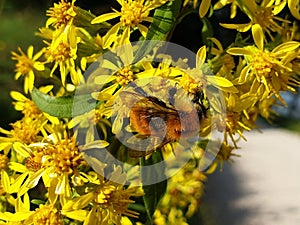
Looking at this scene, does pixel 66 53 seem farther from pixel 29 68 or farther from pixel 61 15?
pixel 29 68

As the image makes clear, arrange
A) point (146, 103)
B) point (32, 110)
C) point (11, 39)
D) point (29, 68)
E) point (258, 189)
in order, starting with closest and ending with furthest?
point (146, 103) < point (32, 110) < point (29, 68) < point (258, 189) < point (11, 39)

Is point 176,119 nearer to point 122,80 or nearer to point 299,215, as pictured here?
point 122,80

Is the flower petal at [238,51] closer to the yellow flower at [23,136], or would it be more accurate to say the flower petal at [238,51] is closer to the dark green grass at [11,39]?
the yellow flower at [23,136]

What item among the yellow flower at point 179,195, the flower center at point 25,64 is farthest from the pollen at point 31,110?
the yellow flower at point 179,195

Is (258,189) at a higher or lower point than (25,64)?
lower

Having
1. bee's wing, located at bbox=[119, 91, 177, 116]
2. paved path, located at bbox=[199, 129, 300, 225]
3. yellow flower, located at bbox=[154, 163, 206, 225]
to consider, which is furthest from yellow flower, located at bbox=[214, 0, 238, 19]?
paved path, located at bbox=[199, 129, 300, 225]

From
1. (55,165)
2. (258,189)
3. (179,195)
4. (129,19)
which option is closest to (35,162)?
(55,165)

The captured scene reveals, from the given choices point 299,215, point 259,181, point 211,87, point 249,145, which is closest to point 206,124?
point 211,87
